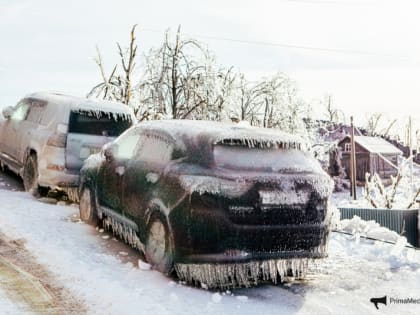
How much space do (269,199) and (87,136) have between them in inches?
195

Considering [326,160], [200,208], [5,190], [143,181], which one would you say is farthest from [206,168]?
[326,160]

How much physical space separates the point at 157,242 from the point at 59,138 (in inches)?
167

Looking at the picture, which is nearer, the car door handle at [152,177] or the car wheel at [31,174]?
the car door handle at [152,177]

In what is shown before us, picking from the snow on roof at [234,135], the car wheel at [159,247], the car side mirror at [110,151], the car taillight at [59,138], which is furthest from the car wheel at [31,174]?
the car wheel at [159,247]

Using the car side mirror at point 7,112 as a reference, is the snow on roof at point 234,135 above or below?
below

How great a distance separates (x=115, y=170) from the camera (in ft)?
21.4

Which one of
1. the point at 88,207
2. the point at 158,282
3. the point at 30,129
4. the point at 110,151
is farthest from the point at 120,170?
the point at 30,129

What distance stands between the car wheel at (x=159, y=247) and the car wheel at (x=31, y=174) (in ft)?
14.4

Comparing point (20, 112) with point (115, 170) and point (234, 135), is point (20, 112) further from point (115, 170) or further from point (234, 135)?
point (234, 135)

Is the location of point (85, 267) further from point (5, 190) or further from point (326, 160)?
point (326, 160)

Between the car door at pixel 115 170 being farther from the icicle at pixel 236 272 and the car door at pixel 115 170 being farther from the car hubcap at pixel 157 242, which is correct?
the icicle at pixel 236 272

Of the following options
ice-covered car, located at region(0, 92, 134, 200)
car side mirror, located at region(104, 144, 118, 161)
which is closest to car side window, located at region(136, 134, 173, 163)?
car side mirror, located at region(104, 144, 118, 161)

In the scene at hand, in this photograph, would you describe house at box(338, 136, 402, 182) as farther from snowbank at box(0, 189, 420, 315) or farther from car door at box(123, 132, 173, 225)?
car door at box(123, 132, 173, 225)

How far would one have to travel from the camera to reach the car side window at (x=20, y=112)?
10367mm
